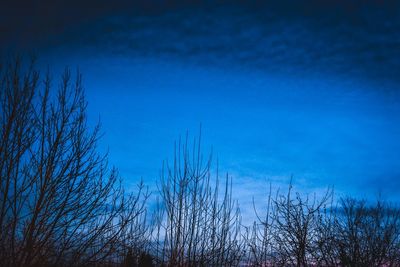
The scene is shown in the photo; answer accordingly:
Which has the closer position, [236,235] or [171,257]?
[171,257]

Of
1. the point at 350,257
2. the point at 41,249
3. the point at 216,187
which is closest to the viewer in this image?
the point at 41,249

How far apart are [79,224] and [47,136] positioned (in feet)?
4.23

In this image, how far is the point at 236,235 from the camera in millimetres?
9703

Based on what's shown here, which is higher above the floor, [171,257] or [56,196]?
[56,196]

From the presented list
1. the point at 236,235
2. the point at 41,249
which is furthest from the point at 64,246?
the point at 236,235

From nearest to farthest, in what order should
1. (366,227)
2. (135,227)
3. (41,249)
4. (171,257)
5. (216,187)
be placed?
(41,249) → (171,257) → (216,187) → (135,227) → (366,227)

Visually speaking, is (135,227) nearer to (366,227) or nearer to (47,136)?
(47,136)

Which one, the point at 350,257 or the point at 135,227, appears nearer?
the point at 135,227

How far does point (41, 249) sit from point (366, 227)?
1181 cm

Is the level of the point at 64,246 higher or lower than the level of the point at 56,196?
lower

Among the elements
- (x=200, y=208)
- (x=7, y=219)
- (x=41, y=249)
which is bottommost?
(x=41, y=249)

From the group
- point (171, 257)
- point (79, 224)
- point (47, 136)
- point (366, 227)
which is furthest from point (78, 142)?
point (366, 227)

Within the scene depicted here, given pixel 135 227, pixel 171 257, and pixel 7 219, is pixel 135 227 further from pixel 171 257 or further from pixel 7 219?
pixel 7 219

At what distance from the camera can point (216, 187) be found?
945cm
